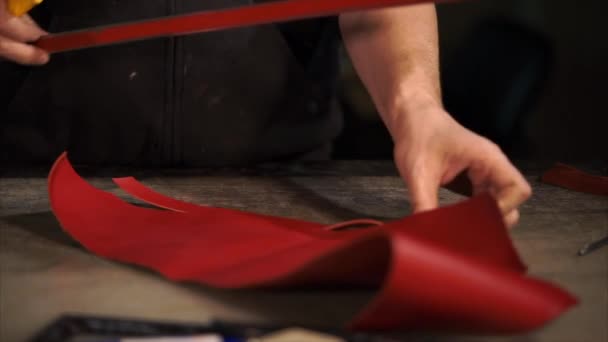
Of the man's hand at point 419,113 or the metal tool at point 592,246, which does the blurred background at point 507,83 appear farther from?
the metal tool at point 592,246

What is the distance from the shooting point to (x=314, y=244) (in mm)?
698

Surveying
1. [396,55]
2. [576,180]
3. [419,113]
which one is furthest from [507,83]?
→ [419,113]

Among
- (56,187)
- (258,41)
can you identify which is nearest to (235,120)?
(258,41)

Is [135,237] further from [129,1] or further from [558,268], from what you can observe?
[129,1]

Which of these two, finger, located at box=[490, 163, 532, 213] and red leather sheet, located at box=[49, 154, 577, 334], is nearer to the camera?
red leather sheet, located at box=[49, 154, 577, 334]

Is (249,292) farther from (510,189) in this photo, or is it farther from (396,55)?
(396,55)

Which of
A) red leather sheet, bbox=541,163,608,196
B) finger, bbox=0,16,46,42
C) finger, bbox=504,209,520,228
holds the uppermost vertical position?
finger, bbox=0,16,46,42

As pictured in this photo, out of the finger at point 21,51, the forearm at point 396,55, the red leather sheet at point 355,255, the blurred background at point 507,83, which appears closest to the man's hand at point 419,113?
the forearm at point 396,55

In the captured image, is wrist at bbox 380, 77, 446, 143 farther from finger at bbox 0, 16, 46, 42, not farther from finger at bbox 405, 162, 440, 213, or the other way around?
finger at bbox 0, 16, 46, 42

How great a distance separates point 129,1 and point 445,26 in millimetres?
2588

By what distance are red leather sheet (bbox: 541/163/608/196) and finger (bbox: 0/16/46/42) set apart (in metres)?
0.70

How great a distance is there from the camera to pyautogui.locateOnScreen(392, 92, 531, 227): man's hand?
2.59 feet

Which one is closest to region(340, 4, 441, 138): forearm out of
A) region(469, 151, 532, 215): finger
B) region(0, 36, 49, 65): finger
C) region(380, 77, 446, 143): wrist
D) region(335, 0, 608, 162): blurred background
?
region(380, 77, 446, 143): wrist

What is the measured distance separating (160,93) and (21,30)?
0.27 metres
